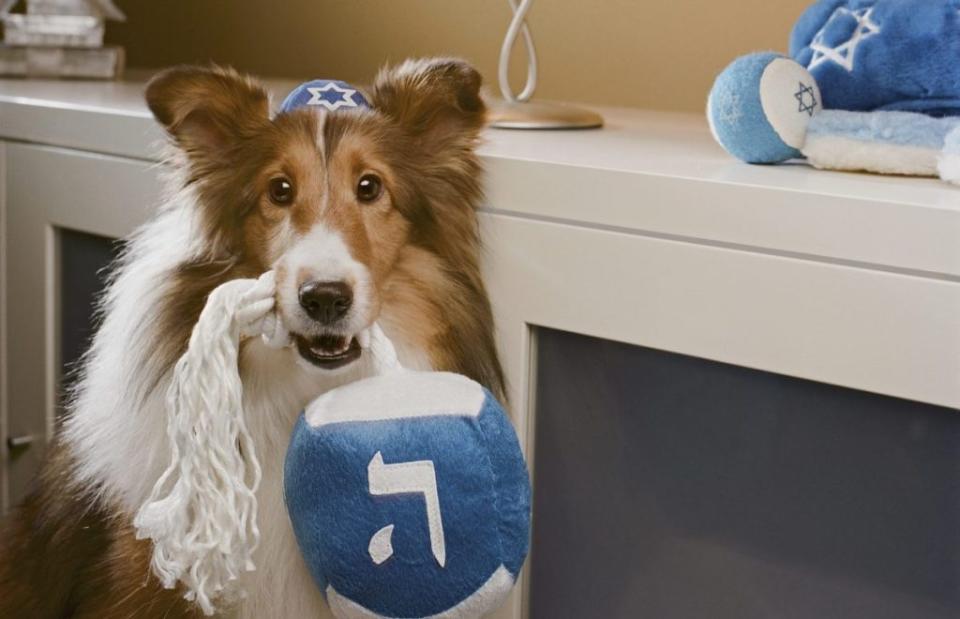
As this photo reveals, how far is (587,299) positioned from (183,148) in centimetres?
37

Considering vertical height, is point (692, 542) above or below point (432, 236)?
below

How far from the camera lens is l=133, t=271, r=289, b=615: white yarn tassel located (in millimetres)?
876

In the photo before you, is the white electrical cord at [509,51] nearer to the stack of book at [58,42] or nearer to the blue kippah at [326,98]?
the blue kippah at [326,98]

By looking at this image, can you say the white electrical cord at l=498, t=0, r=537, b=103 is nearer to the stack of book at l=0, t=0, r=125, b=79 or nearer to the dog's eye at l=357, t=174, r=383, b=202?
the dog's eye at l=357, t=174, r=383, b=202

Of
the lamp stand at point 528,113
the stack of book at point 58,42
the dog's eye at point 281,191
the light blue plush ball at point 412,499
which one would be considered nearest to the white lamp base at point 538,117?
the lamp stand at point 528,113

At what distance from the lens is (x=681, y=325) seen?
39.4 inches

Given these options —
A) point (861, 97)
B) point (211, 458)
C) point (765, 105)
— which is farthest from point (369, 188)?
point (861, 97)

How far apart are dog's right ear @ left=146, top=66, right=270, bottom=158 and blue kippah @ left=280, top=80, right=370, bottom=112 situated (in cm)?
3

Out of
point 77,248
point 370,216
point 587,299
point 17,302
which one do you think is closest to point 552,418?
point 587,299

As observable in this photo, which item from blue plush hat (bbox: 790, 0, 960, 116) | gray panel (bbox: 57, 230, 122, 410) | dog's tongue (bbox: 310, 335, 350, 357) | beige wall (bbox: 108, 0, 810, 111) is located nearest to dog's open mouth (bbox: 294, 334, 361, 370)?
dog's tongue (bbox: 310, 335, 350, 357)

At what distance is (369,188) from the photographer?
38.1 inches

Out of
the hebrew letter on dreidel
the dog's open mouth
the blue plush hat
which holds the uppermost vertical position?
the blue plush hat

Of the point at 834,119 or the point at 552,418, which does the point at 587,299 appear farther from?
the point at 834,119

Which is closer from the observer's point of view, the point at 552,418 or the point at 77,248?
the point at 552,418
